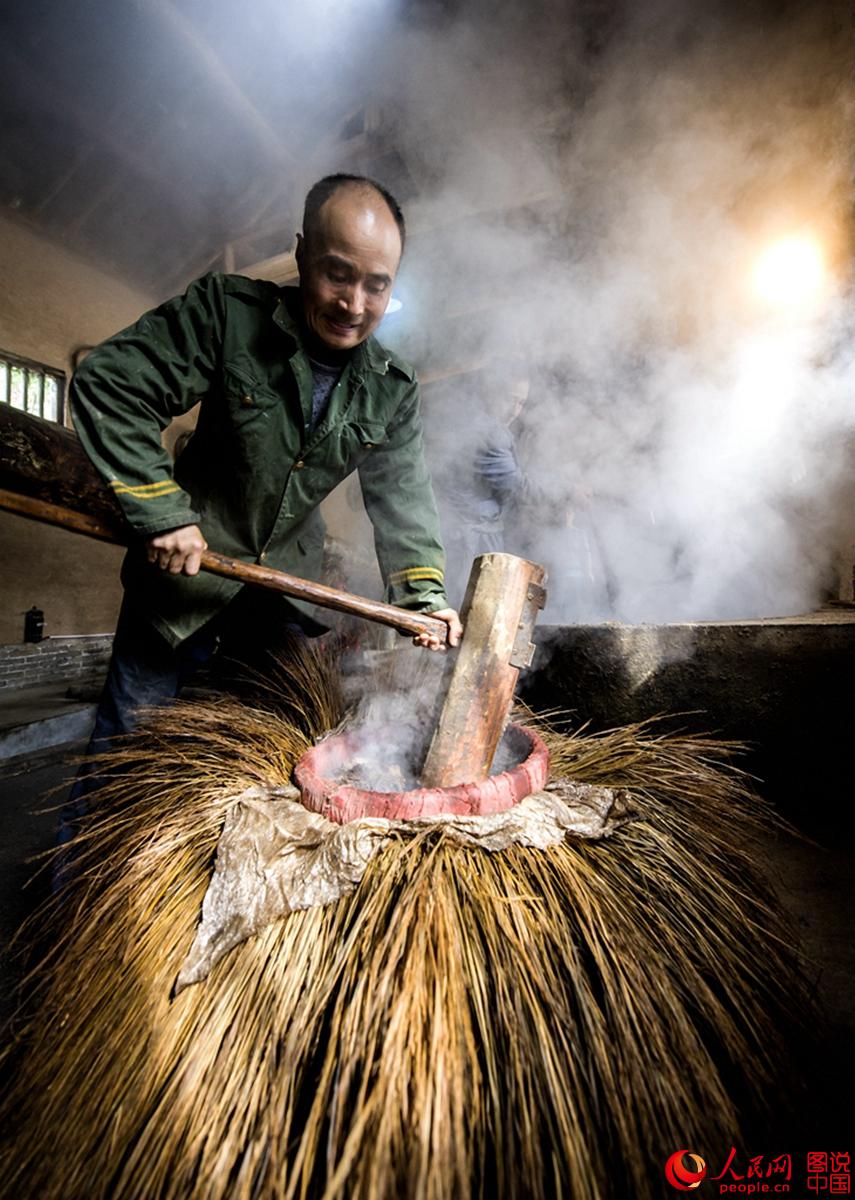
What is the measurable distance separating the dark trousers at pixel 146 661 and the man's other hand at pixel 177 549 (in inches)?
18.5

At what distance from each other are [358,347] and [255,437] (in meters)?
0.51

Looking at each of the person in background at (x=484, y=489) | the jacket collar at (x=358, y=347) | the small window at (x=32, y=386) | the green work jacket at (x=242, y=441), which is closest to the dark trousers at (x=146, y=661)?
the green work jacket at (x=242, y=441)

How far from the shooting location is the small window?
5.82 meters

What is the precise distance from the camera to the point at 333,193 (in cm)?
154

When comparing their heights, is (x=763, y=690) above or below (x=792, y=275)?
below

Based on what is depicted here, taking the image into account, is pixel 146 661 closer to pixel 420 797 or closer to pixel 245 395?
pixel 245 395

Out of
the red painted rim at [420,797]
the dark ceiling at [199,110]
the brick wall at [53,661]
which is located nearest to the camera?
the red painted rim at [420,797]

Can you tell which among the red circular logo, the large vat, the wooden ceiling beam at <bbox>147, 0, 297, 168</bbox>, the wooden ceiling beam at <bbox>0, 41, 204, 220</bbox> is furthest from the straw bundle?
the wooden ceiling beam at <bbox>0, 41, 204, 220</bbox>

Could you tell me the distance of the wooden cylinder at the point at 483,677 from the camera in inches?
53.7

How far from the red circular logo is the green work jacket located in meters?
1.41

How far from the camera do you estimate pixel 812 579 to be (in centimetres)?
418

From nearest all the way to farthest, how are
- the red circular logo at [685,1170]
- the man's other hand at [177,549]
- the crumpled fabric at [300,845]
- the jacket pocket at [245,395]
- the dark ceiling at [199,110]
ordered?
the red circular logo at [685,1170] → the crumpled fabric at [300,845] → the man's other hand at [177,549] → the jacket pocket at [245,395] → the dark ceiling at [199,110]

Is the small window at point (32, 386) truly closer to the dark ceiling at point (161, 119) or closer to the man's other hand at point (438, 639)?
the dark ceiling at point (161, 119)

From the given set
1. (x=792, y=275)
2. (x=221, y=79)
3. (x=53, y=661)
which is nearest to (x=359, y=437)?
(x=792, y=275)
